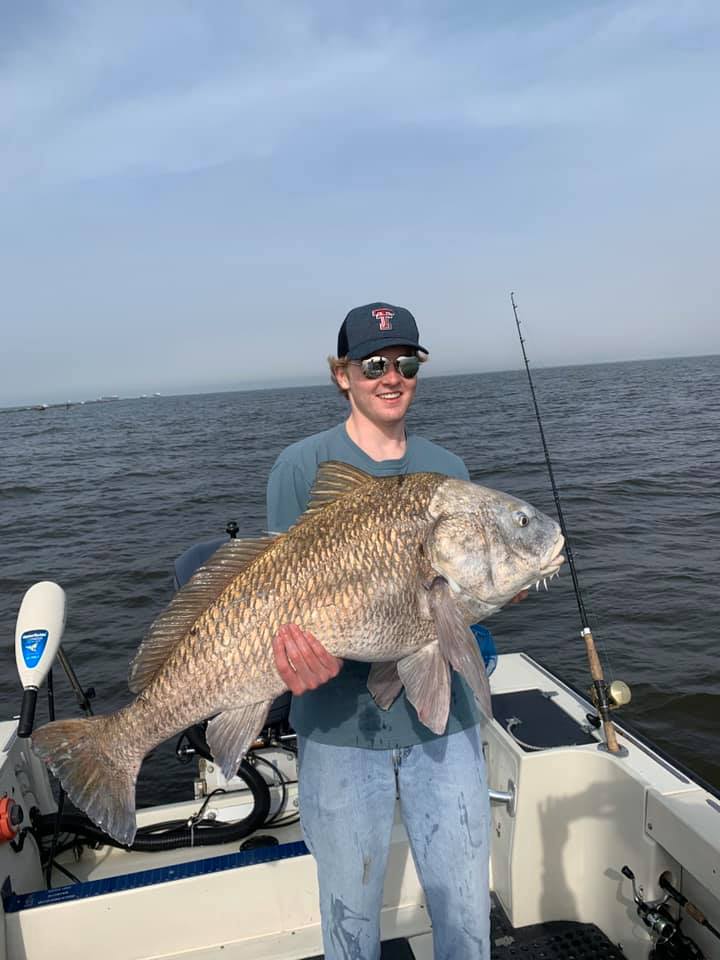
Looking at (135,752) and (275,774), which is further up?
(135,752)

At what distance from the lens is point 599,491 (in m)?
19.2

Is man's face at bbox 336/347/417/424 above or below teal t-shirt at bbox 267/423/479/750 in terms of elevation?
above

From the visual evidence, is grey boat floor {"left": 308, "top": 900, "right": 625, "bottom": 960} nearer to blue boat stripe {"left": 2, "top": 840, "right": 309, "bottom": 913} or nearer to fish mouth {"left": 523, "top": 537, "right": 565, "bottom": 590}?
blue boat stripe {"left": 2, "top": 840, "right": 309, "bottom": 913}

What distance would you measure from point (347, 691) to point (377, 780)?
37 cm

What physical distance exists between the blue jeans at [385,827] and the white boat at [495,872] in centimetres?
107

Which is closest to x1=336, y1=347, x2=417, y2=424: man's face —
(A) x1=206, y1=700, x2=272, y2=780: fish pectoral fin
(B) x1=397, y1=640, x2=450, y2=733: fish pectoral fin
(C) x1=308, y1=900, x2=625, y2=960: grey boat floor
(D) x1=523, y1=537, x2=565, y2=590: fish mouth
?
(D) x1=523, y1=537, x2=565, y2=590: fish mouth

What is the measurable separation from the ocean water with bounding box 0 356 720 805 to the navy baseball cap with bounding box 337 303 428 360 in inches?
263

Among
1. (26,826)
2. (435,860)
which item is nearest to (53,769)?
(435,860)

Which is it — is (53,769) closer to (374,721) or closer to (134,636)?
(374,721)

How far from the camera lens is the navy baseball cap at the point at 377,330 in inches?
112

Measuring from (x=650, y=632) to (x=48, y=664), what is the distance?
30.4ft

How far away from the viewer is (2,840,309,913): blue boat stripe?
11.6ft

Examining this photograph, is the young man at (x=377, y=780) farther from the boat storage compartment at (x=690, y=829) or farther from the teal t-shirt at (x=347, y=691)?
the boat storage compartment at (x=690, y=829)

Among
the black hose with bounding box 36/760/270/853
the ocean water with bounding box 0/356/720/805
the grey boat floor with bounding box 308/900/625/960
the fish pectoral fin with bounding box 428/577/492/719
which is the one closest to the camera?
the fish pectoral fin with bounding box 428/577/492/719
